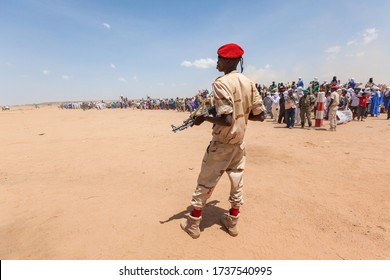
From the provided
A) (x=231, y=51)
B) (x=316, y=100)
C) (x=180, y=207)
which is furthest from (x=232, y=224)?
(x=316, y=100)

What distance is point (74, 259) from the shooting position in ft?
8.18

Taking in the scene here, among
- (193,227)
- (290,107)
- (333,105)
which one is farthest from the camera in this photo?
(290,107)

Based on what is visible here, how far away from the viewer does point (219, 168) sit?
2744 millimetres

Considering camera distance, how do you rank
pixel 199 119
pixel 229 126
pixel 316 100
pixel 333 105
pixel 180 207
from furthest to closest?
pixel 316 100 < pixel 333 105 < pixel 180 207 < pixel 199 119 < pixel 229 126

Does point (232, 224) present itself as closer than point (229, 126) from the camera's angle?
No

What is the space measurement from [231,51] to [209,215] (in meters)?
2.23

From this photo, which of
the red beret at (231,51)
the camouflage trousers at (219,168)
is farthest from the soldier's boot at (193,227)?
the red beret at (231,51)

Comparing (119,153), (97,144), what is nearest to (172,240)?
(119,153)

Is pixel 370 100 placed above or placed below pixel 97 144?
above

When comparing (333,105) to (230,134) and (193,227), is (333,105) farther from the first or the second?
(193,227)

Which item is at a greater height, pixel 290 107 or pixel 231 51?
pixel 231 51

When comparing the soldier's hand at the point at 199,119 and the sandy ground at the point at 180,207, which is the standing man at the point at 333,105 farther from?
the soldier's hand at the point at 199,119

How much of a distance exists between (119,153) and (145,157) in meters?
0.99

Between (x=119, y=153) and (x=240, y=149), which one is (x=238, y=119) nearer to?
(x=240, y=149)
